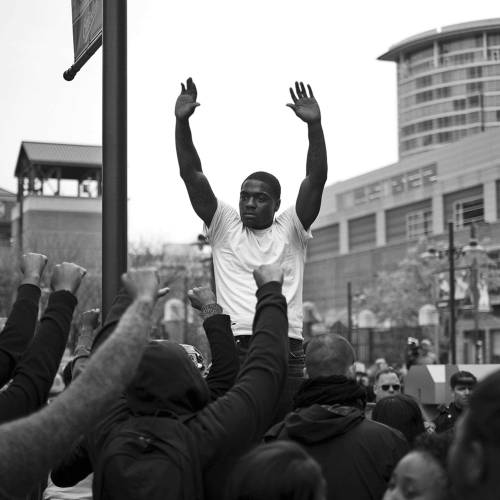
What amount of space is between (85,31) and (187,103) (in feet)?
4.64

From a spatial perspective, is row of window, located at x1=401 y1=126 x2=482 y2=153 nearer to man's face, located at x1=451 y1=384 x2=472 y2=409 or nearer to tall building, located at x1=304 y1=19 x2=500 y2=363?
tall building, located at x1=304 y1=19 x2=500 y2=363

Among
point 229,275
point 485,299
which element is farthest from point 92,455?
point 485,299

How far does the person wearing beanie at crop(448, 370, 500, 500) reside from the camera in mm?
2121

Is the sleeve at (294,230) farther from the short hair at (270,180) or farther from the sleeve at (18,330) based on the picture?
the sleeve at (18,330)

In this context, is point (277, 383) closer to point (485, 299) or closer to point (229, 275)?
point (229, 275)

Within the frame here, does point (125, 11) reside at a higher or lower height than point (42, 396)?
higher

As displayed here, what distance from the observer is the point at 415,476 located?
3082 millimetres

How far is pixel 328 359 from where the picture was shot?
15.2 feet

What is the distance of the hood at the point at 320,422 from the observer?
175 inches

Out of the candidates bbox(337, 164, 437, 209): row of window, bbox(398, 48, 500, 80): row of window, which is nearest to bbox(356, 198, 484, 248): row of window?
bbox(337, 164, 437, 209): row of window

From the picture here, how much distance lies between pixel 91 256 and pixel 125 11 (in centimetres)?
6181

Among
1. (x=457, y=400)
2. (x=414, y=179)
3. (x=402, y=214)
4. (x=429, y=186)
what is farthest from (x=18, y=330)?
(x=414, y=179)

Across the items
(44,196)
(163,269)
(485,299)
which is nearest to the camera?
(485,299)

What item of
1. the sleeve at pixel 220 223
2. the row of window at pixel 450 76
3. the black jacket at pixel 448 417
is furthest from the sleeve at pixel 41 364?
the row of window at pixel 450 76
